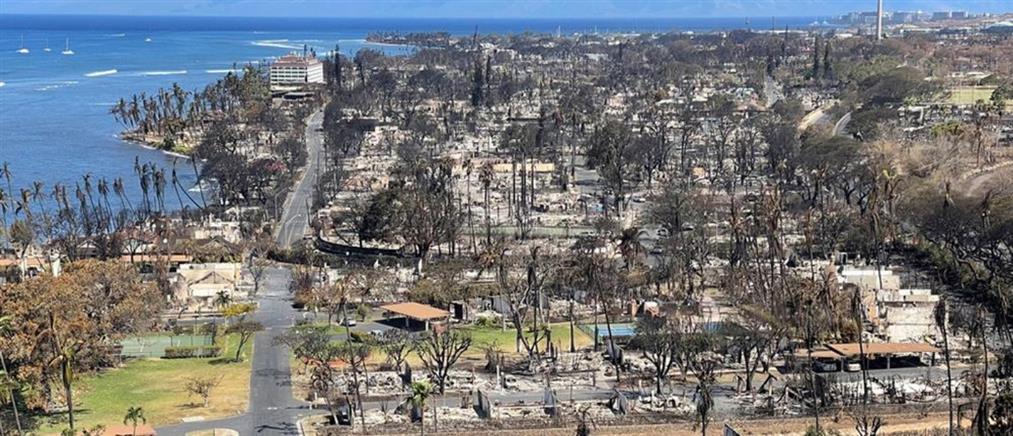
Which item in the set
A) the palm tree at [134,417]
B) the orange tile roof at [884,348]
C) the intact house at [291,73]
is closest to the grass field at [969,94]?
the intact house at [291,73]

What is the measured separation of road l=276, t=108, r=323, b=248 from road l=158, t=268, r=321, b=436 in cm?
1233

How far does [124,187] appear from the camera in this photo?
7012cm

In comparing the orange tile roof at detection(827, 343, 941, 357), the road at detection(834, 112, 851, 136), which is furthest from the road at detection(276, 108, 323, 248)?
the road at detection(834, 112, 851, 136)

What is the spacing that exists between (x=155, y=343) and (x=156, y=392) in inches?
210

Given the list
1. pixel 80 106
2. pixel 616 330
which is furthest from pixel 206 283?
pixel 80 106

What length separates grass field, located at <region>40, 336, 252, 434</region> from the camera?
29281mm

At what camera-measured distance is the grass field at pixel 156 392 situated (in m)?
29.3

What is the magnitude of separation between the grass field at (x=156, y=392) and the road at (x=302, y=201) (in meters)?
18.7

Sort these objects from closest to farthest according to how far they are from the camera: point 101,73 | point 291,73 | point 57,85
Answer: point 291,73, point 57,85, point 101,73

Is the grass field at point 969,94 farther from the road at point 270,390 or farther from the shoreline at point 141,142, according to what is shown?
the road at point 270,390

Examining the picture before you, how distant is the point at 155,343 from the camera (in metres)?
36.7

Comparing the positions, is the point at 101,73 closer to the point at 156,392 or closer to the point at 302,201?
the point at 302,201

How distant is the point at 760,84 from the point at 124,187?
64.2 metres

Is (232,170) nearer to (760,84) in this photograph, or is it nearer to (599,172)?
(599,172)
